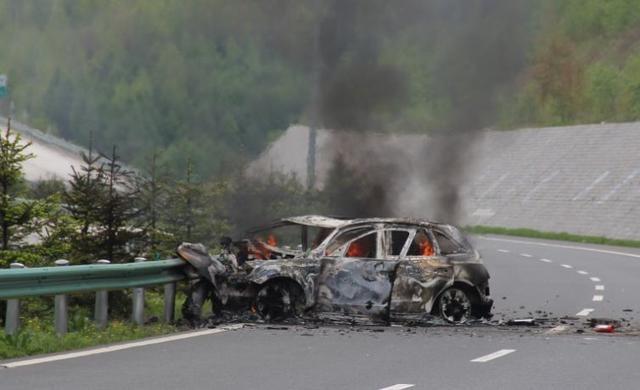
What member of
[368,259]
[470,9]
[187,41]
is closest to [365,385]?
[368,259]

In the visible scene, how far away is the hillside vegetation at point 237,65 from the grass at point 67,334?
9.14 ft

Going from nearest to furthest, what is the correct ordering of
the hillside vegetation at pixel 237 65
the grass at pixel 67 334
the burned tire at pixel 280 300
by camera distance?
the grass at pixel 67 334
the burned tire at pixel 280 300
the hillside vegetation at pixel 237 65

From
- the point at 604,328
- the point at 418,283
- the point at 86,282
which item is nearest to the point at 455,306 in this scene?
the point at 418,283

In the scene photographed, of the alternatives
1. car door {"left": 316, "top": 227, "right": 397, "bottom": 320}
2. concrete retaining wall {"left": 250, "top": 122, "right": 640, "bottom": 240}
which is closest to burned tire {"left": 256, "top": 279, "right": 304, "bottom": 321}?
car door {"left": 316, "top": 227, "right": 397, "bottom": 320}

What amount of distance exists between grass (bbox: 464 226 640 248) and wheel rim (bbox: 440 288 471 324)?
2346 cm

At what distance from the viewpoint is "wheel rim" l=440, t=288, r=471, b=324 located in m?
15.5

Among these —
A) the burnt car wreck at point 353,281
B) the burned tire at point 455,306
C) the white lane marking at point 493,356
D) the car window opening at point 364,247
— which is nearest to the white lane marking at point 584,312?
the burnt car wreck at point 353,281

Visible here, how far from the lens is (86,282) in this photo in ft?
45.8

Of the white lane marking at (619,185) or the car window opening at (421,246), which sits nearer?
the car window opening at (421,246)

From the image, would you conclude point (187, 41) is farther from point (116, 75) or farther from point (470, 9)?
point (470, 9)

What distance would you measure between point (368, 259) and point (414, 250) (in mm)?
716

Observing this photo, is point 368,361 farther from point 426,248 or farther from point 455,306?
point 426,248

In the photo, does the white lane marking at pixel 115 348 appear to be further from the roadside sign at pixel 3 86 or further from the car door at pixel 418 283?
the roadside sign at pixel 3 86

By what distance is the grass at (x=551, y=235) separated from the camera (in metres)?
43.2
